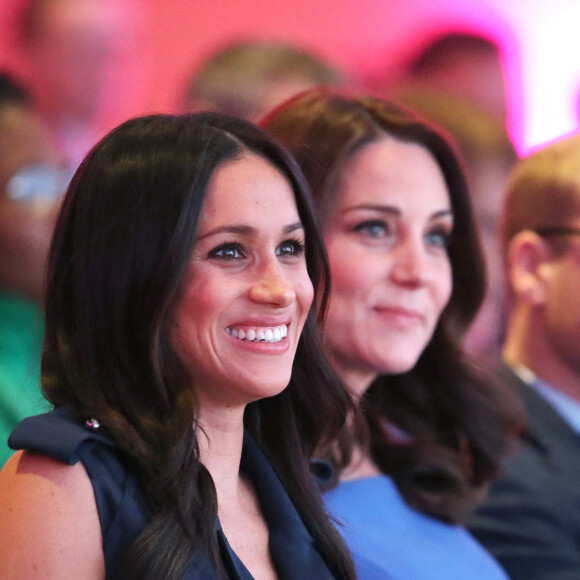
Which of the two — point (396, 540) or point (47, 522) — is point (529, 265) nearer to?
point (396, 540)

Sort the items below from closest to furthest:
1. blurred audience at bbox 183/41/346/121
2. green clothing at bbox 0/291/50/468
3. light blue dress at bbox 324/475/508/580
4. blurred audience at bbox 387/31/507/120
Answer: light blue dress at bbox 324/475/508/580
green clothing at bbox 0/291/50/468
blurred audience at bbox 183/41/346/121
blurred audience at bbox 387/31/507/120

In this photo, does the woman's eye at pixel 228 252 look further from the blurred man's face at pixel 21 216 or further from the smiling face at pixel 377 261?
the blurred man's face at pixel 21 216

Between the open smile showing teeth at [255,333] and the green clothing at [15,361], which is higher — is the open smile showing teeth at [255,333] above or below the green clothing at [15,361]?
above

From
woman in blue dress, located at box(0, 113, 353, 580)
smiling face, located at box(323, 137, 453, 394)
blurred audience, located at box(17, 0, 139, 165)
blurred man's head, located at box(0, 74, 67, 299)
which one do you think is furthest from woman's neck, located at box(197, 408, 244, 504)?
blurred audience, located at box(17, 0, 139, 165)

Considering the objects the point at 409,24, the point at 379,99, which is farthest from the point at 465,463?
the point at 409,24

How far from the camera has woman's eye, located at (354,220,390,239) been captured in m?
1.84

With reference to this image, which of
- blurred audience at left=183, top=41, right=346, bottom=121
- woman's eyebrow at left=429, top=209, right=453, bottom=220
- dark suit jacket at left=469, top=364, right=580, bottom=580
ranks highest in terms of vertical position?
blurred audience at left=183, top=41, right=346, bottom=121

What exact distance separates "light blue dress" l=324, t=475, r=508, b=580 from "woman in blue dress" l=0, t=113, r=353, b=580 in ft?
0.78

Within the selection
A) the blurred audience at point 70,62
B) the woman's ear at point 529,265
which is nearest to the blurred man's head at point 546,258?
the woman's ear at point 529,265

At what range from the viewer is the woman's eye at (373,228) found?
72.3 inches

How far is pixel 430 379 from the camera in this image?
2.12m

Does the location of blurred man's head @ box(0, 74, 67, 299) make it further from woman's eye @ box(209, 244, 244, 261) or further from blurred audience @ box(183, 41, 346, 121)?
woman's eye @ box(209, 244, 244, 261)

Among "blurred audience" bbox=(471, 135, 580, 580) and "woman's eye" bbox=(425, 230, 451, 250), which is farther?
"blurred audience" bbox=(471, 135, 580, 580)

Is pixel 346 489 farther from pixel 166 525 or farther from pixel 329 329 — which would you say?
pixel 166 525
